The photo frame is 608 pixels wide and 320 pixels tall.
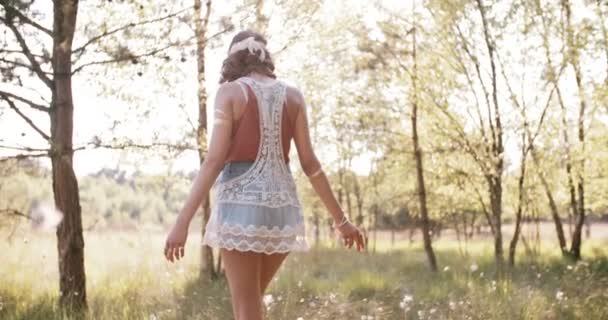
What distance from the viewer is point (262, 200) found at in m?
A: 2.87

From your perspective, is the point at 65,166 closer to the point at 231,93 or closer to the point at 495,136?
the point at 231,93

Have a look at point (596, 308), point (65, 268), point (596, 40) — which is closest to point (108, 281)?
point (65, 268)

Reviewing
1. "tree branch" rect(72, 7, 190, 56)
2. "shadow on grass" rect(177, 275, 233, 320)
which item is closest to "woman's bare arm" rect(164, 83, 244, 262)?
"shadow on grass" rect(177, 275, 233, 320)

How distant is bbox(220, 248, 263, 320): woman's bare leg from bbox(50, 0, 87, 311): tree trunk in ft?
12.3

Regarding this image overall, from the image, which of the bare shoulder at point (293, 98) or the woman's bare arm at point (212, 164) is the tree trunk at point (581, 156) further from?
the woman's bare arm at point (212, 164)

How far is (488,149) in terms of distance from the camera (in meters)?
10.0

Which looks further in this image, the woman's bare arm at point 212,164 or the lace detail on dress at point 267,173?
the lace detail on dress at point 267,173

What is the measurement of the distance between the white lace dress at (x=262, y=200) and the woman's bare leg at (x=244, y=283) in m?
0.06

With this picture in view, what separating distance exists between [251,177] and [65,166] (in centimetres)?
376

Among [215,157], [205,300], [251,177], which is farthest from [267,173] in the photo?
[205,300]

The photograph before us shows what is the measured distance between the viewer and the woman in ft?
9.21

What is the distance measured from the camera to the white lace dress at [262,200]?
281 cm

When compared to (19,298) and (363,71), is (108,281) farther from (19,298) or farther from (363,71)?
(363,71)

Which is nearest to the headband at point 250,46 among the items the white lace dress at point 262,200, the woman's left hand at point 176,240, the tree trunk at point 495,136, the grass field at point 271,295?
the white lace dress at point 262,200
